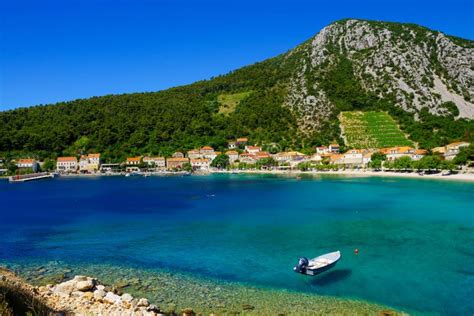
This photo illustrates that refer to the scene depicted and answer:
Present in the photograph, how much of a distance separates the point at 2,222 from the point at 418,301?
37514 mm

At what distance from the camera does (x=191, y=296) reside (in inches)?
672

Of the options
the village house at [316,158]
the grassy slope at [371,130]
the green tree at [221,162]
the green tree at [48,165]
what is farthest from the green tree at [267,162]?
the green tree at [48,165]

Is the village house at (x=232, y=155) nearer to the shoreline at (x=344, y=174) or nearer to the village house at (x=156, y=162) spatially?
the shoreline at (x=344, y=174)

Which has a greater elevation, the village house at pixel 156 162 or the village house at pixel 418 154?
the village house at pixel 156 162

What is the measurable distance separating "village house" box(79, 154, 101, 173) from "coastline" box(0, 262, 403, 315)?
103m

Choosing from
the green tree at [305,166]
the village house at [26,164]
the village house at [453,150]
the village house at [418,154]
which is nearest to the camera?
the village house at [453,150]

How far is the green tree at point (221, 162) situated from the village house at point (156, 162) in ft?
50.6

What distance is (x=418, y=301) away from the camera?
641 inches

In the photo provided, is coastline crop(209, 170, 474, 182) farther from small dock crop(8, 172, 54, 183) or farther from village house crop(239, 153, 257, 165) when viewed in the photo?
small dock crop(8, 172, 54, 183)

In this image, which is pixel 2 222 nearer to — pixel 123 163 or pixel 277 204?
pixel 277 204

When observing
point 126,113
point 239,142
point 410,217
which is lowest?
point 410,217

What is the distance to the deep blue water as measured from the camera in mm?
18516

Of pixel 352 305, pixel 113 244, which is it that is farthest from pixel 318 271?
pixel 113 244

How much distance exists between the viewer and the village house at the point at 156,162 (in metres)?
117
